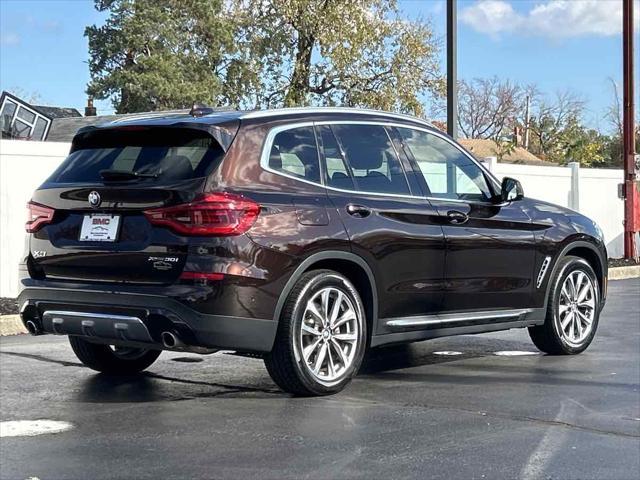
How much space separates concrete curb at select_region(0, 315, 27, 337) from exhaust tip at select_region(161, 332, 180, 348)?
16.8ft

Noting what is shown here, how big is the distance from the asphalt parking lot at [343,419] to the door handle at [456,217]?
1149 mm

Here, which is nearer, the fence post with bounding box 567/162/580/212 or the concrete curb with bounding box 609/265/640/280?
the concrete curb with bounding box 609/265/640/280

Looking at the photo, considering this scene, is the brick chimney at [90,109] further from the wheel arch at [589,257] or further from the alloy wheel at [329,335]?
the alloy wheel at [329,335]

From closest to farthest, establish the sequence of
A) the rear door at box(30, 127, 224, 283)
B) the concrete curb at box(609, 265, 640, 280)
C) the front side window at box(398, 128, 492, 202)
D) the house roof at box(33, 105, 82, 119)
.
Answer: the rear door at box(30, 127, 224, 283)
the front side window at box(398, 128, 492, 202)
the concrete curb at box(609, 265, 640, 280)
the house roof at box(33, 105, 82, 119)

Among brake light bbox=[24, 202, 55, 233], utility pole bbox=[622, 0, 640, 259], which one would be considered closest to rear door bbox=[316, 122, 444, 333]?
brake light bbox=[24, 202, 55, 233]

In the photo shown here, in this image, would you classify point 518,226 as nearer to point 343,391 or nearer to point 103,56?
point 343,391

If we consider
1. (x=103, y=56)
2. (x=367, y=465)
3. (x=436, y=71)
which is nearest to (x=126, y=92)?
(x=103, y=56)

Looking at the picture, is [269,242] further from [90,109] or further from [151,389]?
[90,109]

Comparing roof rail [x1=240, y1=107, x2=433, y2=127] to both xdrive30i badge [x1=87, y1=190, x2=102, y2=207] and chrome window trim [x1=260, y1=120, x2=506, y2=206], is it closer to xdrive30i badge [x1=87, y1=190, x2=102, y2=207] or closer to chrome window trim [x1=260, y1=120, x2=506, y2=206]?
chrome window trim [x1=260, y1=120, x2=506, y2=206]

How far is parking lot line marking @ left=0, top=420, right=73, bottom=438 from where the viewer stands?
5191mm

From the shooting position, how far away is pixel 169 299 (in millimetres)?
5430

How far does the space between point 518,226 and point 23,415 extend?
12.9ft

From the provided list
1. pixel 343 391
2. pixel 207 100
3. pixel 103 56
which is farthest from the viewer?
pixel 103 56

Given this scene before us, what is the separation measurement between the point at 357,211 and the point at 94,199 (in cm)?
168
